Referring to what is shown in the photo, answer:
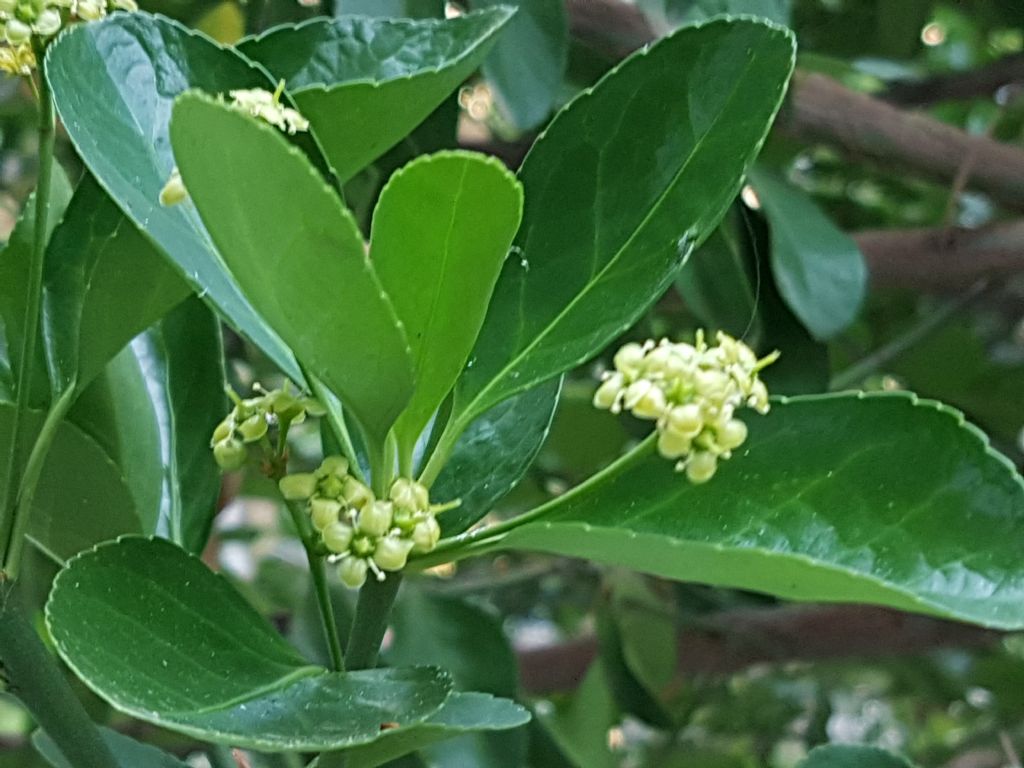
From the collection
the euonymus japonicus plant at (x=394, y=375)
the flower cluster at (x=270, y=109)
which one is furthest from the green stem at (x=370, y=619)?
the flower cluster at (x=270, y=109)

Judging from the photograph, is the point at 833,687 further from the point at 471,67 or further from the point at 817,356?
the point at 471,67

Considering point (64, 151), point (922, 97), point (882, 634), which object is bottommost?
point (882, 634)

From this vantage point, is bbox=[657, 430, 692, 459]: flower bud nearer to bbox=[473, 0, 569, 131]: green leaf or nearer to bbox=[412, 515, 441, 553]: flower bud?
bbox=[412, 515, 441, 553]: flower bud

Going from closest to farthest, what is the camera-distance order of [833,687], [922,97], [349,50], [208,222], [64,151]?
[208,222], [349,50], [64,151], [922,97], [833,687]

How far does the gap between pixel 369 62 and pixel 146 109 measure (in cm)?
7

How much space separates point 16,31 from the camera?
25cm

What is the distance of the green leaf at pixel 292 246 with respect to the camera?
187 millimetres

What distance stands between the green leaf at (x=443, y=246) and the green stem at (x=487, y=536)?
0.12ft

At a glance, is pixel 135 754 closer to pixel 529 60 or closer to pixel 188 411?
pixel 188 411

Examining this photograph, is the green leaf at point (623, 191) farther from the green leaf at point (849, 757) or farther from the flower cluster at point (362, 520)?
the green leaf at point (849, 757)

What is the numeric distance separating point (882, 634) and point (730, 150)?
0.65 m

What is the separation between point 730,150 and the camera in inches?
10.6

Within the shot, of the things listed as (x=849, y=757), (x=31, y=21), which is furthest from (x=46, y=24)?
(x=849, y=757)

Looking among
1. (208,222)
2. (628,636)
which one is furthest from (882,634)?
(208,222)
